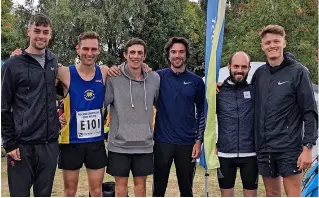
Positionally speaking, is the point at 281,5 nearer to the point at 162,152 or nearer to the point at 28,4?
the point at 162,152

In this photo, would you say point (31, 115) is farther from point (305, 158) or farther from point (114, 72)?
point (305, 158)

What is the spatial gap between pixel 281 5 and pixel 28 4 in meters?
13.1

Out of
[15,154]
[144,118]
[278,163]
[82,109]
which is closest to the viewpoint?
[15,154]

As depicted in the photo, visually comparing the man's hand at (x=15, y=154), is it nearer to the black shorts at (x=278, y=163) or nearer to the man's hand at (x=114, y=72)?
the man's hand at (x=114, y=72)

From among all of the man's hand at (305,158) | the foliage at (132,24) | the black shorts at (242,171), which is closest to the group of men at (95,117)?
the black shorts at (242,171)

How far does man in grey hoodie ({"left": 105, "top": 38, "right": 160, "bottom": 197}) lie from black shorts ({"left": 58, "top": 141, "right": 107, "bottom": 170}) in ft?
0.45

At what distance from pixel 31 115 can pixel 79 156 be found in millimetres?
646

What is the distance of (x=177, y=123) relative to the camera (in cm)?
425

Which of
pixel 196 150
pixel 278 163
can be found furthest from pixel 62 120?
pixel 278 163

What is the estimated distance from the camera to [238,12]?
21656mm

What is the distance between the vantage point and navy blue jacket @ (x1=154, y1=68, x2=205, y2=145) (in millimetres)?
4250

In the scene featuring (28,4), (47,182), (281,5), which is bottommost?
(47,182)

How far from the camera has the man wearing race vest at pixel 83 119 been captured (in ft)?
13.0

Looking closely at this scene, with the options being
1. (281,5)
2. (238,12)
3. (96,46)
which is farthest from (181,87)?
(238,12)
